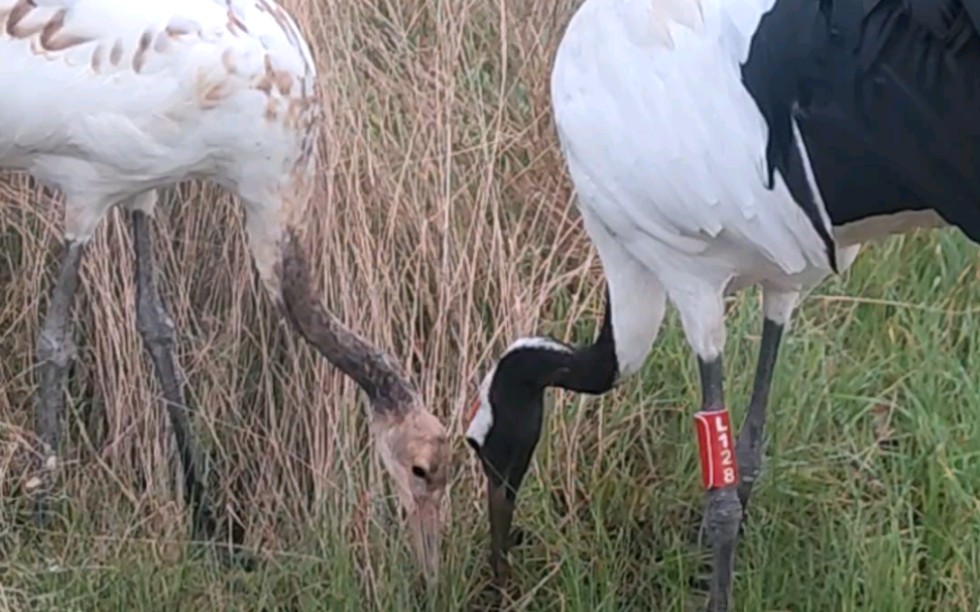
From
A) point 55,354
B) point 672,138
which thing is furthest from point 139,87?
point 672,138

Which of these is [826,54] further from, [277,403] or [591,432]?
[277,403]

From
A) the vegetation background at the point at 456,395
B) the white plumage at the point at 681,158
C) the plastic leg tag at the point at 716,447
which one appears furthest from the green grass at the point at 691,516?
the white plumage at the point at 681,158

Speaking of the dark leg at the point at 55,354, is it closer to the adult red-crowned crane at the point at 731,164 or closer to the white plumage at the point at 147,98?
the white plumage at the point at 147,98

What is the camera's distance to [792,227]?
12.0 ft

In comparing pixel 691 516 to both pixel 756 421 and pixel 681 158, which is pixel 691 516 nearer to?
pixel 756 421

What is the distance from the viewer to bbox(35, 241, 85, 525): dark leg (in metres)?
4.78

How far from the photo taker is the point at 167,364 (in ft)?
16.1

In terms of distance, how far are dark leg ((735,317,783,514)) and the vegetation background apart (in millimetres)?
151

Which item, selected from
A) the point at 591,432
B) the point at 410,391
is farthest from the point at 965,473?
the point at 410,391

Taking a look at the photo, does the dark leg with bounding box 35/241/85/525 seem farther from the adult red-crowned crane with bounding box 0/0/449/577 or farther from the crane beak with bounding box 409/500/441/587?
the crane beak with bounding box 409/500/441/587

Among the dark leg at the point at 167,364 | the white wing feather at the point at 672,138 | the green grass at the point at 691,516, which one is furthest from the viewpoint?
the dark leg at the point at 167,364

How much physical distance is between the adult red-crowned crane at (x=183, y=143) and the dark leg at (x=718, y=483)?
0.66 m

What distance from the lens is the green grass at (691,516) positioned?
173 inches

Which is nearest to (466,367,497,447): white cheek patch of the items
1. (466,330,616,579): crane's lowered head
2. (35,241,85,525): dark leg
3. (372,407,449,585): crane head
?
(466,330,616,579): crane's lowered head
